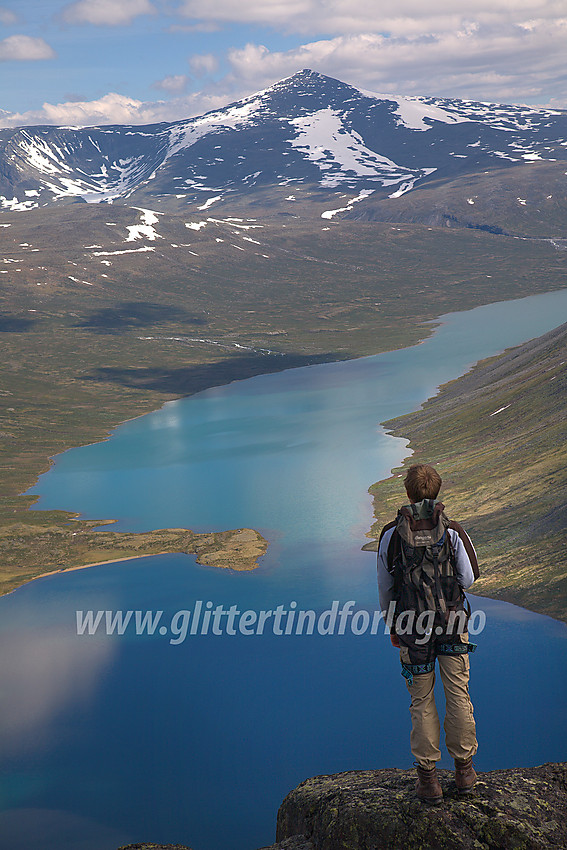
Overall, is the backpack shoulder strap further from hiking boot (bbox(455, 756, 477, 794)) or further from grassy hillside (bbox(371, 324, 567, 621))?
grassy hillside (bbox(371, 324, 567, 621))

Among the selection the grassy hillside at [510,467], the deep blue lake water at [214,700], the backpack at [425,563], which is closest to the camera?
the backpack at [425,563]

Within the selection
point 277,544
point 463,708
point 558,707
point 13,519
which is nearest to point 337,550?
point 277,544

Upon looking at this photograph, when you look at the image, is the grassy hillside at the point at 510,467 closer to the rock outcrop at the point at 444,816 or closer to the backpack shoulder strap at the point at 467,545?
the rock outcrop at the point at 444,816

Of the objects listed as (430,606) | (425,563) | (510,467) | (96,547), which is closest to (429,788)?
(430,606)

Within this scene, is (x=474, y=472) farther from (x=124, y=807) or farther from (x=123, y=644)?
(x=124, y=807)

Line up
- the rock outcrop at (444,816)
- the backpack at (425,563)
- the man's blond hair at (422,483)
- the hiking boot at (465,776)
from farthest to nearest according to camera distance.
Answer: the hiking boot at (465,776) → the man's blond hair at (422,483) → the backpack at (425,563) → the rock outcrop at (444,816)

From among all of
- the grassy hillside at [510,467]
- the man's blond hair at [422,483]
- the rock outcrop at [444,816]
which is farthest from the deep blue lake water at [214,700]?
the man's blond hair at [422,483]
